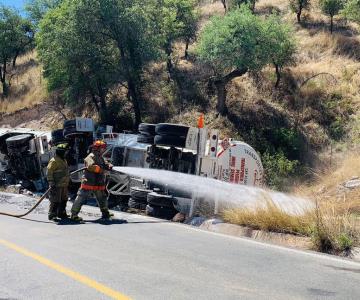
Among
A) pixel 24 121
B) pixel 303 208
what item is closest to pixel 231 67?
pixel 24 121

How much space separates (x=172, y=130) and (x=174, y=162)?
0.91 m

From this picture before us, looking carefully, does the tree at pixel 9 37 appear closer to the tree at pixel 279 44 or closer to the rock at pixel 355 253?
the tree at pixel 279 44

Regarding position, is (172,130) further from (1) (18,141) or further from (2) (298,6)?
(2) (298,6)

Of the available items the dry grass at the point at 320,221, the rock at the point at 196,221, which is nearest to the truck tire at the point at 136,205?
the rock at the point at 196,221

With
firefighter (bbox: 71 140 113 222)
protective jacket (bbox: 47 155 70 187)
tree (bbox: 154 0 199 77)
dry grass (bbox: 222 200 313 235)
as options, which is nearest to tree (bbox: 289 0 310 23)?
tree (bbox: 154 0 199 77)

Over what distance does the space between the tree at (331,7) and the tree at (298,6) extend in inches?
71.4

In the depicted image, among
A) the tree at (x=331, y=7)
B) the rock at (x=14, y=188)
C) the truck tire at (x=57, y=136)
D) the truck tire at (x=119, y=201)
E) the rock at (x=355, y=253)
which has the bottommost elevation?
the rock at (x=14, y=188)

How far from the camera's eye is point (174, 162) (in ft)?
38.7

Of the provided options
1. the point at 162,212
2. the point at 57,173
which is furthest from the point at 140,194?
the point at 57,173

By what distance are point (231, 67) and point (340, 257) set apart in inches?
749

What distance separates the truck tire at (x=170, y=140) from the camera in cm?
1111

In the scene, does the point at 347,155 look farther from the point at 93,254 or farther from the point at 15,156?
the point at 93,254

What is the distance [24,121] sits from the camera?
32.7 meters

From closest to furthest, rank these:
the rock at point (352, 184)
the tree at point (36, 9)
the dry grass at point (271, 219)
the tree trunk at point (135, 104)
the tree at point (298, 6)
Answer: the dry grass at point (271, 219) < the rock at point (352, 184) < the tree trunk at point (135, 104) < the tree at point (298, 6) < the tree at point (36, 9)
